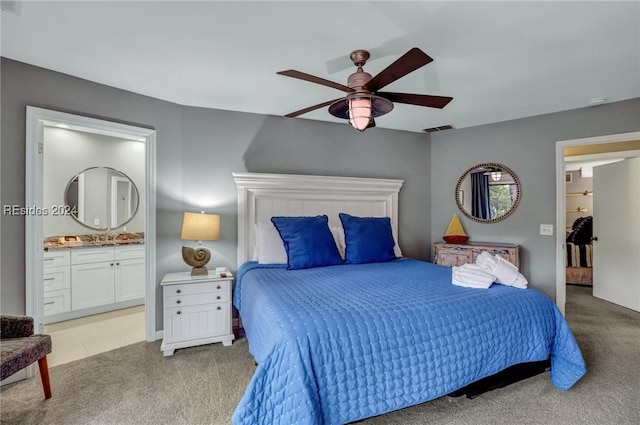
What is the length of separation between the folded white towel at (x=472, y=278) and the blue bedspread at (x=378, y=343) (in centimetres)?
8

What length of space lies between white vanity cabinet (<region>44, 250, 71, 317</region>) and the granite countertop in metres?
0.10

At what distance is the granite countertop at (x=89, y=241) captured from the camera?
3740 mm

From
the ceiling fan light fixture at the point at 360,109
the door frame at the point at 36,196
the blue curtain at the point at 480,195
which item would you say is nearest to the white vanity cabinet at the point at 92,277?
the door frame at the point at 36,196

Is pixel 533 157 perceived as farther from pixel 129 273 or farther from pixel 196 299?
pixel 129 273

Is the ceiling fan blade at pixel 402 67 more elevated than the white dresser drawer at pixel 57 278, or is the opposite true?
the ceiling fan blade at pixel 402 67

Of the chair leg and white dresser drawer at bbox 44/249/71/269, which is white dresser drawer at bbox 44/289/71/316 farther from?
the chair leg

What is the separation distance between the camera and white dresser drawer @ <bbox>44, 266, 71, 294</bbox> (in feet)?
11.8

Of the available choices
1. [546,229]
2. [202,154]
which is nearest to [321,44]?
[202,154]

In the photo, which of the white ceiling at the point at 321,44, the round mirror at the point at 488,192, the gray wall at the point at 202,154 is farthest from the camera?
the round mirror at the point at 488,192

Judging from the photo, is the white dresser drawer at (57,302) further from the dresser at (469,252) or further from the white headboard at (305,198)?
the dresser at (469,252)

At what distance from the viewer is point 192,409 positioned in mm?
2033

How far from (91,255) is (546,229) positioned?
5.51 metres

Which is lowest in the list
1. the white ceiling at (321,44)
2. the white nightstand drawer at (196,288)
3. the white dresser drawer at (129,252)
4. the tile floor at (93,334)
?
the tile floor at (93,334)

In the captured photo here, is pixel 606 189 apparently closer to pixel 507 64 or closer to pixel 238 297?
pixel 507 64
